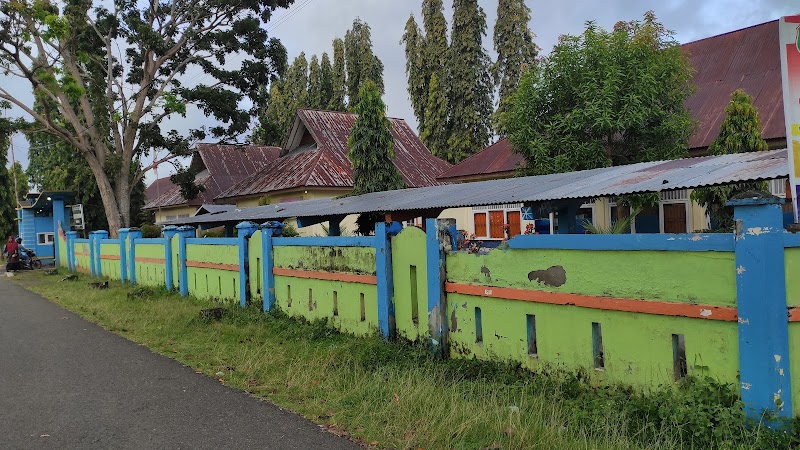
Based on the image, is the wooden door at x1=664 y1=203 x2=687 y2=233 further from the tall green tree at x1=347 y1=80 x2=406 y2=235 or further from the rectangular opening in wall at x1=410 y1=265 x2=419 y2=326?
the rectangular opening in wall at x1=410 y1=265 x2=419 y2=326

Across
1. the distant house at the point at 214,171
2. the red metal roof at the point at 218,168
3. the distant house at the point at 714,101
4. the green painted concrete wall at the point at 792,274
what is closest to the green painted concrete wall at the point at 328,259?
the green painted concrete wall at the point at 792,274

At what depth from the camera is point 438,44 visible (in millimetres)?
33812

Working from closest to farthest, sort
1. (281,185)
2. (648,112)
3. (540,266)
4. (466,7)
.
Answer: (540,266)
(648,112)
(281,185)
(466,7)

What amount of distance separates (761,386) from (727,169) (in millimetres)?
3075

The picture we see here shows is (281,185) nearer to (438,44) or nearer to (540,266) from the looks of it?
(438,44)

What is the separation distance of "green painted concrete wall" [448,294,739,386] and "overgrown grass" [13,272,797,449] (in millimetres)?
122

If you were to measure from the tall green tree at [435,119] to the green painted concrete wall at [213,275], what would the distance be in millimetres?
23007

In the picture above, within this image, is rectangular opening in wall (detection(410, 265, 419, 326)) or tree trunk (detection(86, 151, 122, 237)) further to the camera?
tree trunk (detection(86, 151, 122, 237))

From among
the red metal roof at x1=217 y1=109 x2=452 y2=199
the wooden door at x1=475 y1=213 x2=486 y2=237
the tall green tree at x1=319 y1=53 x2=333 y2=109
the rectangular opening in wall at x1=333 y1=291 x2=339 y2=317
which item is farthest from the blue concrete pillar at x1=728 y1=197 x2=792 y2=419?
the tall green tree at x1=319 y1=53 x2=333 y2=109

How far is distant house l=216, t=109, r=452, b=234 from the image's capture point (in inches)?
902

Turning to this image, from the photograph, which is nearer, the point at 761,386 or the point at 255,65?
A: the point at 761,386

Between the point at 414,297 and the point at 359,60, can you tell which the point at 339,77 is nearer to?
the point at 359,60

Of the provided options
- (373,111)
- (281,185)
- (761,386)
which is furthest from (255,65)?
(761,386)

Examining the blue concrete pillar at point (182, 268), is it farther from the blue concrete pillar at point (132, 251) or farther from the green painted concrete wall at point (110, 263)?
the green painted concrete wall at point (110, 263)
